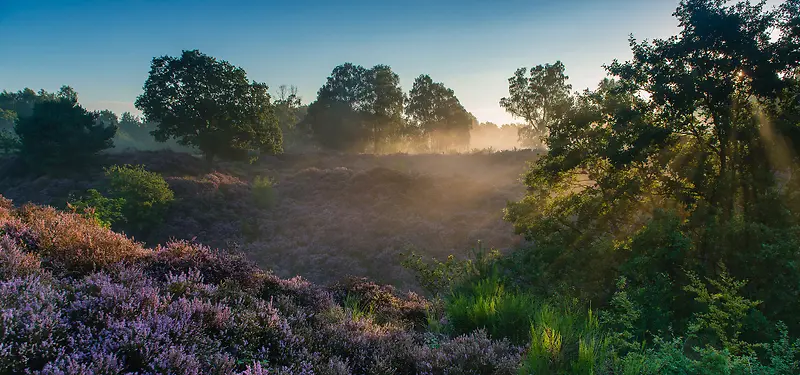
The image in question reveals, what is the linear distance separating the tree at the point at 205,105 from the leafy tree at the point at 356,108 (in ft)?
89.7

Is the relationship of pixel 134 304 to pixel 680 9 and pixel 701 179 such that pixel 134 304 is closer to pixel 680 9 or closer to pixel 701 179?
pixel 701 179

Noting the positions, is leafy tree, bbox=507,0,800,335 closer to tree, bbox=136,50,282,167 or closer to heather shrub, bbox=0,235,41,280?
heather shrub, bbox=0,235,41,280

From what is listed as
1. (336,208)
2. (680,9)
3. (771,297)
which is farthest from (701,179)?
(336,208)

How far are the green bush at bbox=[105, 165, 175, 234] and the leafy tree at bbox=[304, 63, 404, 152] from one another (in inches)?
1673

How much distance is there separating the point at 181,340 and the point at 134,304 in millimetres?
812

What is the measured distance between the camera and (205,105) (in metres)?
34.4

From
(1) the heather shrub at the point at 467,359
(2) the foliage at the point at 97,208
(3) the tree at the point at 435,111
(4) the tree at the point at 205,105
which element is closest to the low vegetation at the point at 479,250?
(1) the heather shrub at the point at 467,359

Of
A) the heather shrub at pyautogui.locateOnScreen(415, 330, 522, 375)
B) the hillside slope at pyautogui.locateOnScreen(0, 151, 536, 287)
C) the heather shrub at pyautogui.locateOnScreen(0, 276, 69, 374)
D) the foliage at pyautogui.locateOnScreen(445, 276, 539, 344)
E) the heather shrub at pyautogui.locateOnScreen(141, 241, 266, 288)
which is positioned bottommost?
the hillside slope at pyautogui.locateOnScreen(0, 151, 536, 287)

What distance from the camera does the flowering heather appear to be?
285cm

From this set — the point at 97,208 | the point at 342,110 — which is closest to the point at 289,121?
the point at 342,110

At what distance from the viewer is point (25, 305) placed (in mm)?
3186

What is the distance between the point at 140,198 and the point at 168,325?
21526 mm

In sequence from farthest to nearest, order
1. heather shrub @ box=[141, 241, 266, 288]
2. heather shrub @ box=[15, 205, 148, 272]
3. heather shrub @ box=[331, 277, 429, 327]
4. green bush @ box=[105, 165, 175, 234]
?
1. green bush @ box=[105, 165, 175, 234]
2. heather shrub @ box=[331, 277, 429, 327]
3. heather shrub @ box=[141, 241, 266, 288]
4. heather shrub @ box=[15, 205, 148, 272]

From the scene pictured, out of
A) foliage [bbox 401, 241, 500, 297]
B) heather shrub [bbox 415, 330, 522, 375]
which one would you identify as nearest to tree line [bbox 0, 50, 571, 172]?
foliage [bbox 401, 241, 500, 297]
